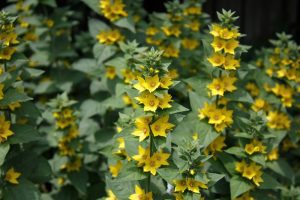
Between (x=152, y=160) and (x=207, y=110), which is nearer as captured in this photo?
(x=152, y=160)

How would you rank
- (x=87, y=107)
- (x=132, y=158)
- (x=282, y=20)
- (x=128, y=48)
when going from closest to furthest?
(x=132, y=158) → (x=128, y=48) → (x=87, y=107) → (x=282, y=20)

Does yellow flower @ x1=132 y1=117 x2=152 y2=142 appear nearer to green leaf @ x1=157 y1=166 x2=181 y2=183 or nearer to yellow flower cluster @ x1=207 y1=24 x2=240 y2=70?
green leaf @ x1=157 y1=166 x2=181 y2=183

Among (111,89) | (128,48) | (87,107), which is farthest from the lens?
(87,107)

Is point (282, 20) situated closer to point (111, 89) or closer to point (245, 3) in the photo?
point (245, 3)

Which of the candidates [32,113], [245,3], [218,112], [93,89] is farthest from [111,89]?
[245,3]

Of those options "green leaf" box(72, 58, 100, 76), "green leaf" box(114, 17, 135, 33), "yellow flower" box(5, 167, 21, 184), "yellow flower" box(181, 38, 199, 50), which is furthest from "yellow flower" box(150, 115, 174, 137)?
"yellow flower" box(181, 38, 199, 50)

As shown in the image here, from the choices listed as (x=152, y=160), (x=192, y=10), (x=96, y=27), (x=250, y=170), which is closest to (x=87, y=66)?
(x=96, y=27)

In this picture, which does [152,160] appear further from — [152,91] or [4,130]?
[4,130]
